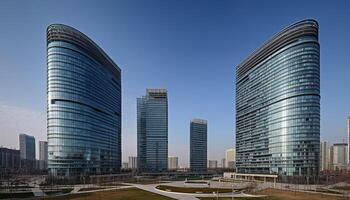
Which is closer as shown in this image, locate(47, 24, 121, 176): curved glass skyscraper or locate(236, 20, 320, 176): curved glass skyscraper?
locate(47, 24, 121, 176): curved glass skyscraper

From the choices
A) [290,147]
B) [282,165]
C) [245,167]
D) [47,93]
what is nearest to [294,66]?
[290,147]

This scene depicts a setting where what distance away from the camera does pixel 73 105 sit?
139m

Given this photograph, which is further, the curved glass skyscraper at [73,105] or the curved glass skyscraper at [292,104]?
the curved glass skyscraper at [292,104]

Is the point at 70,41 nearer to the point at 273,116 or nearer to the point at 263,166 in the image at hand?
the point at 273,116

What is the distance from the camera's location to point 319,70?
142 metres

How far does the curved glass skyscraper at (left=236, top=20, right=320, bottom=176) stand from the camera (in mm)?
137750

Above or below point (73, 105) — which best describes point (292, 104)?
above

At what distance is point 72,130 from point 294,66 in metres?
139

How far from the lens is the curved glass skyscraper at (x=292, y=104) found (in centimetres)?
13775

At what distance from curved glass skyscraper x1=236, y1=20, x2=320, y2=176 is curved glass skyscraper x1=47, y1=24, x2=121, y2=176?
388 ft

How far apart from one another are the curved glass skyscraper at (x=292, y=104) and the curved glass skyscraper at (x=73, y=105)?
118 metres

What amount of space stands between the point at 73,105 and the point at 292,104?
431 feet

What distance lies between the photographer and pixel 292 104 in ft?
469

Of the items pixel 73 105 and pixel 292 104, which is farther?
pixel 292 104
